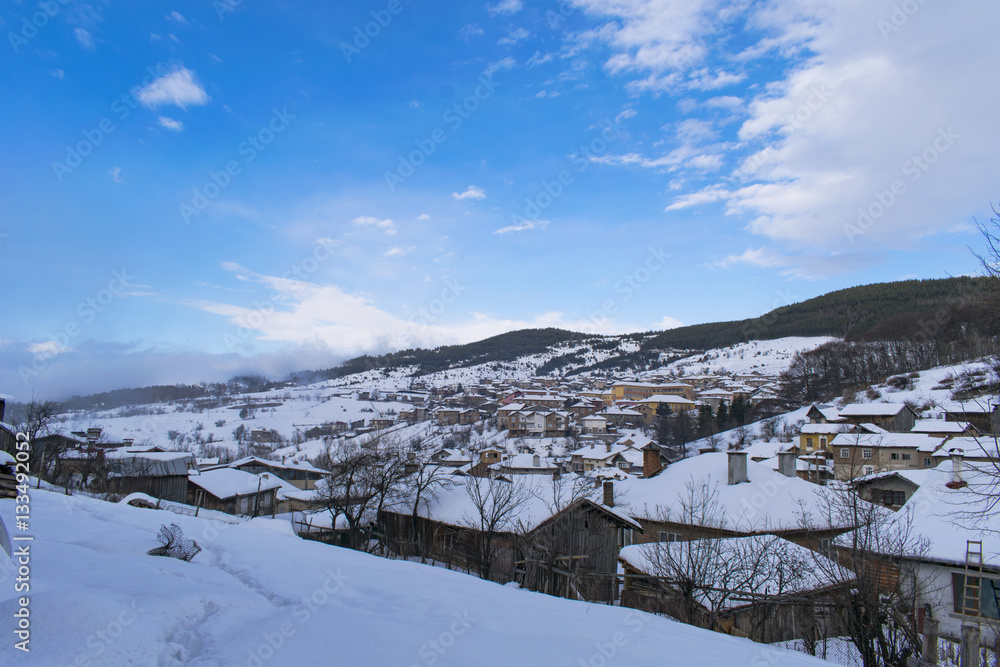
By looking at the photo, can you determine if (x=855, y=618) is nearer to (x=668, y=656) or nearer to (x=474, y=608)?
(x=668, y=656)

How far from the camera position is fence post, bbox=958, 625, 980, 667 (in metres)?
8.16

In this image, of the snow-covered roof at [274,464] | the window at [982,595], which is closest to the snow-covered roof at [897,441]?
the window at [982,595]

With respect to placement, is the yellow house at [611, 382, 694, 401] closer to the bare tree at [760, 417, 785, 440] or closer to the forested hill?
the forested hill

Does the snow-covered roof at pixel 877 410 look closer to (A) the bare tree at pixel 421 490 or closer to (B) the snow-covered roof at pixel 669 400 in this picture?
(B) the snow-covered roof at pixel 669 400

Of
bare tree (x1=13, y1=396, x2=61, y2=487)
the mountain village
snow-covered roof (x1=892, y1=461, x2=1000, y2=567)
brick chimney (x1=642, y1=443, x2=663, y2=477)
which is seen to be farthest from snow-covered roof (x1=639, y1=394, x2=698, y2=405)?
bare tree (x1=13, y1=396, x2=61, y2=487)

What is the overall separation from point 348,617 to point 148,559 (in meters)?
4.21

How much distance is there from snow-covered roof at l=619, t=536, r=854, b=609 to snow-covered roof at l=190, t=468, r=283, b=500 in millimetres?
32014

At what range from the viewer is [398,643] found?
5.09 m

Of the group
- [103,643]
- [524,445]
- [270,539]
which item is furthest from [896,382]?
[103,643]

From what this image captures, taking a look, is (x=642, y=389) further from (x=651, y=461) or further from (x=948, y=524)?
(x=948, y=524)

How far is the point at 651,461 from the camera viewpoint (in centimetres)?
2934

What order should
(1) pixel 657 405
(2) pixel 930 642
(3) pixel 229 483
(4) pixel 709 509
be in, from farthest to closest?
(1) pixel 657 405, (3) pixel 229 483, (4) pixel 709 509, (2) pixel 930 642

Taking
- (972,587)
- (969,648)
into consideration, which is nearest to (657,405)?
(972,587)

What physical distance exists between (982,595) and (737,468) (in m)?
9.65
